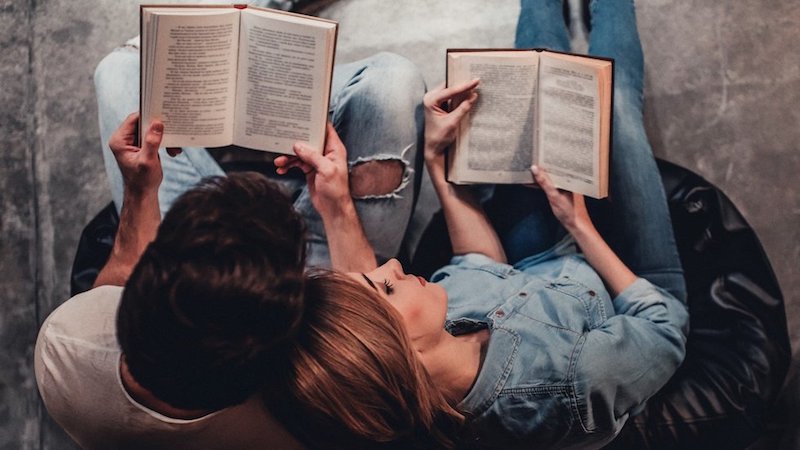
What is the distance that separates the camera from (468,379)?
1214 millimetres

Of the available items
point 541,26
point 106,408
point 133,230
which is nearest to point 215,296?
point 106,408

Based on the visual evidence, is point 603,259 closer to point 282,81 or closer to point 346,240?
point 346,240

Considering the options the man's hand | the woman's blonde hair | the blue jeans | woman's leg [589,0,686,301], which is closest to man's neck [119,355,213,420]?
the woman's blonde hair

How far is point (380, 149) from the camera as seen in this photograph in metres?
1.46

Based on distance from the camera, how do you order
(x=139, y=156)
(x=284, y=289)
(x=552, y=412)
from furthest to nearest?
(x=139, y=156)
(x=552, y=412)
(x=284, y=289)

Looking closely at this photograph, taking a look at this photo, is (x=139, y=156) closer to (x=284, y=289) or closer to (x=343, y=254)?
(x=343, y=254)

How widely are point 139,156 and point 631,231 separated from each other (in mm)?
937

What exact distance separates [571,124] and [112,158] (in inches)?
37.4

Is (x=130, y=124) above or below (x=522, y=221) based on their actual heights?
above

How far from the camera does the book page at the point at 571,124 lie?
1.41 metres

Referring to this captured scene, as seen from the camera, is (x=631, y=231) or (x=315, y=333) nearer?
(x=315, y=333)

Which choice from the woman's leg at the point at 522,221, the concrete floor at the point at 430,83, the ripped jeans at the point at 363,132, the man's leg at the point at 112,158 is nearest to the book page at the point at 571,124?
the woman's leg at the point at 522,221

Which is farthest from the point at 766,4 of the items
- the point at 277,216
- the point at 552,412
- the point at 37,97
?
the point at 37,97

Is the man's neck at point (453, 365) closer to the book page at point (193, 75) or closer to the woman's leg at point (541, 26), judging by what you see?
the book page at point (193, 75)
